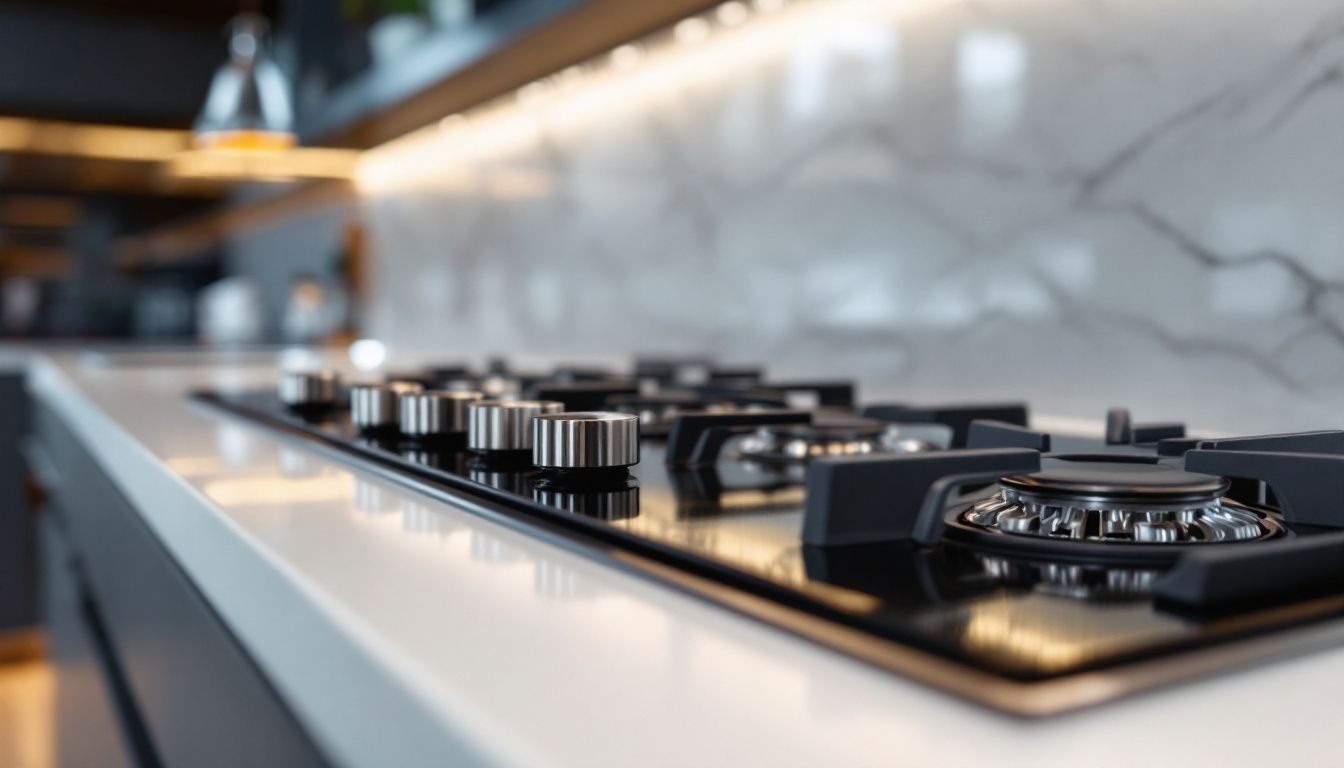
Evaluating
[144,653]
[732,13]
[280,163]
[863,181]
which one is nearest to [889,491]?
[144,653]

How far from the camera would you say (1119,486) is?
0.45m

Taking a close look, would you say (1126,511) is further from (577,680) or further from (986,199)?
(986,199)

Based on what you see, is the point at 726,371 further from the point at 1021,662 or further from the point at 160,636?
the point at 1021,662

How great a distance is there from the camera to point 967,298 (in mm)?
1238

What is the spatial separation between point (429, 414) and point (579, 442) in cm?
27

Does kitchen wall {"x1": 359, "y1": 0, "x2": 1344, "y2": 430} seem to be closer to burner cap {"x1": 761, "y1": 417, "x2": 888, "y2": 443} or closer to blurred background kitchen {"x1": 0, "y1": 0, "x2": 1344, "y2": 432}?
blurred background kitchen {"x1": 0, "y1": 0, "x2": 1344, "y2": 432}

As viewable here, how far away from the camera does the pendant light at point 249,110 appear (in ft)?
10.0

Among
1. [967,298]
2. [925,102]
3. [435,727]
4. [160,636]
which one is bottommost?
[160,636]

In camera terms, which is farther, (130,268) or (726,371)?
(130,268)

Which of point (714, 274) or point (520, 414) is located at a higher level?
point (714, 274)

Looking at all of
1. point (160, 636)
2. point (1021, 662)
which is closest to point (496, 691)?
point (1021, 662)

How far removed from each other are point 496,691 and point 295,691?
0.56 feet

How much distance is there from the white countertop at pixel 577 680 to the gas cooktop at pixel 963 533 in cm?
1

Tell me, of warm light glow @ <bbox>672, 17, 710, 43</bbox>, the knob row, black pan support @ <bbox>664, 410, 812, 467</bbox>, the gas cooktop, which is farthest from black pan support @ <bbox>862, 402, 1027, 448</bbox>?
warm light glow @ <bbox>672, 17, 710, 43</bbox>
